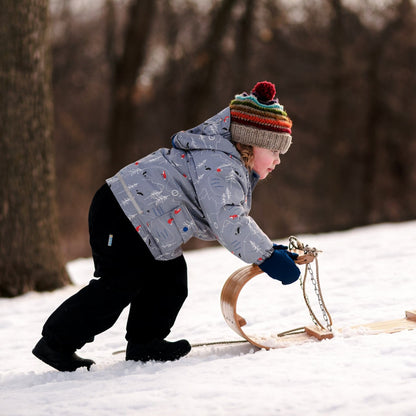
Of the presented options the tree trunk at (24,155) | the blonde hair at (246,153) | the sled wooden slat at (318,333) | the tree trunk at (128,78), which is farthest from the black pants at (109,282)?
the tree trunk at (128,78)

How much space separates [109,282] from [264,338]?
2.53 feet

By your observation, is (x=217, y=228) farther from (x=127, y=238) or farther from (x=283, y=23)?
(x=283, y=23)

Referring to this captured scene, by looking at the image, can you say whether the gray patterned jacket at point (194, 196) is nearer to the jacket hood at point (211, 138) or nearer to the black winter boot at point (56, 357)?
the jacket hood at point (211, 138)

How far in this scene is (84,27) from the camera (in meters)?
14.8

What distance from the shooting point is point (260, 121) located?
2.55 metres

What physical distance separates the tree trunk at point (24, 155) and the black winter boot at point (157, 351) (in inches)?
91.5

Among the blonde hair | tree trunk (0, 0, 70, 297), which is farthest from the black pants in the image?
tree trunk (0, 0, 70, 297)

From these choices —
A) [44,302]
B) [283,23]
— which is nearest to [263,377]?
[44,302]

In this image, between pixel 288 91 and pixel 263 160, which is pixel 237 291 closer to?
pixel 263 160

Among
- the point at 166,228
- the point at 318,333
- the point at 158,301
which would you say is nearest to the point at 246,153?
the point at 166,228

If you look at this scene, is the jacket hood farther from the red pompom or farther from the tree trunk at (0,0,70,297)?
the tree trunk at (0,0,70,297)

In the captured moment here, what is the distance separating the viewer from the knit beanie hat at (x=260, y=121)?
8.38 ft

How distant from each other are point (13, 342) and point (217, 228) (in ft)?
5.69

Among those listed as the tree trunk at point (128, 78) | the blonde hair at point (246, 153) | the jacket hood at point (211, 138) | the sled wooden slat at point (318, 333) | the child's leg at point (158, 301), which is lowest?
the sled wooden slat at point (318, 333)
